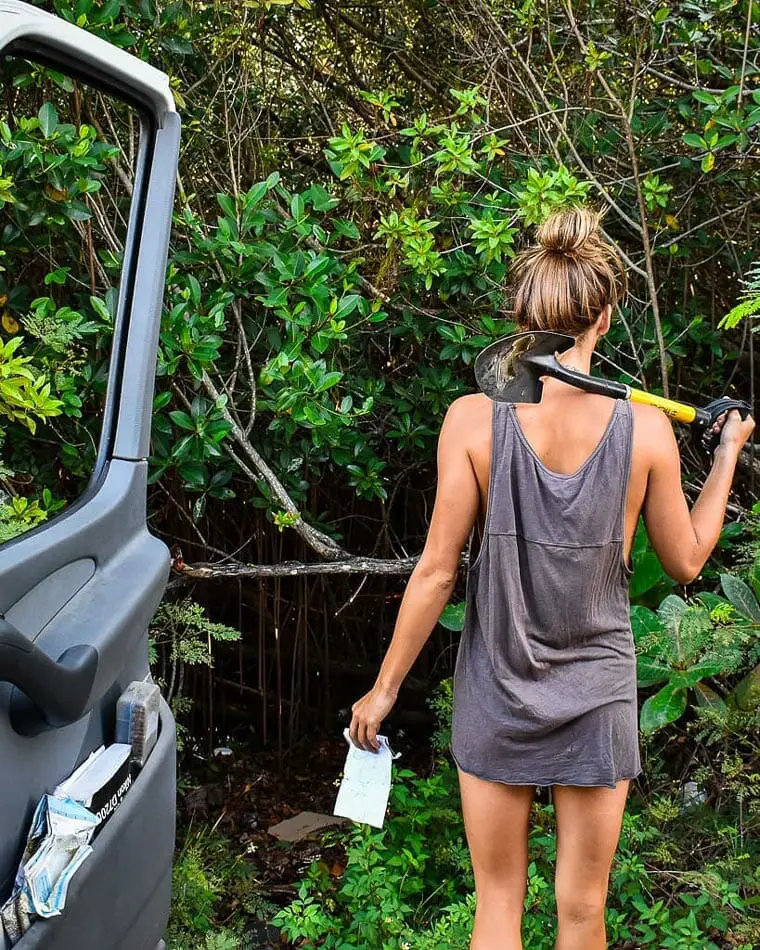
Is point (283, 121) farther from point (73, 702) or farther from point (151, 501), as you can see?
point (73, 702)

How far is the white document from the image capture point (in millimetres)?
2398

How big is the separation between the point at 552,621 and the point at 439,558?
0.95ft

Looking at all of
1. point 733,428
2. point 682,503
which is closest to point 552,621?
point 682,503

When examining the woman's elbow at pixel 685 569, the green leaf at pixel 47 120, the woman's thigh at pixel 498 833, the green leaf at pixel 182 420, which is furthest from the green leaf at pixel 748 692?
the green leaf at pixel 47 120

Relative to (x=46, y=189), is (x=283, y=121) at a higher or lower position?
higher

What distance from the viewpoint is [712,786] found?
3.60 m

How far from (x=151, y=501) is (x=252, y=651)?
1.16 meters

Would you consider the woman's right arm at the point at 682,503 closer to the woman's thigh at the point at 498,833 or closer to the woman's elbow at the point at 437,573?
the woman's elbow at the point at 437,573

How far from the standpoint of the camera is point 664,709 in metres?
3.20

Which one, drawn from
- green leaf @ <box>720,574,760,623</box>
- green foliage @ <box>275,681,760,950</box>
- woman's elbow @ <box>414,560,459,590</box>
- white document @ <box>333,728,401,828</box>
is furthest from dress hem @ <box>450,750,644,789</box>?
green leaf @ <box>720,574,760,623</box>

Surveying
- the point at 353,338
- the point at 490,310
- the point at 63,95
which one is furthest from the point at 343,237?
the point at 63,95

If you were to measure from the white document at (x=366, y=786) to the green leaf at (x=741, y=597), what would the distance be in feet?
4.27

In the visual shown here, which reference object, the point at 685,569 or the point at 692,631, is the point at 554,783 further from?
the point at 692,631

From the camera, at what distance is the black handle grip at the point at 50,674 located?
144 cm
